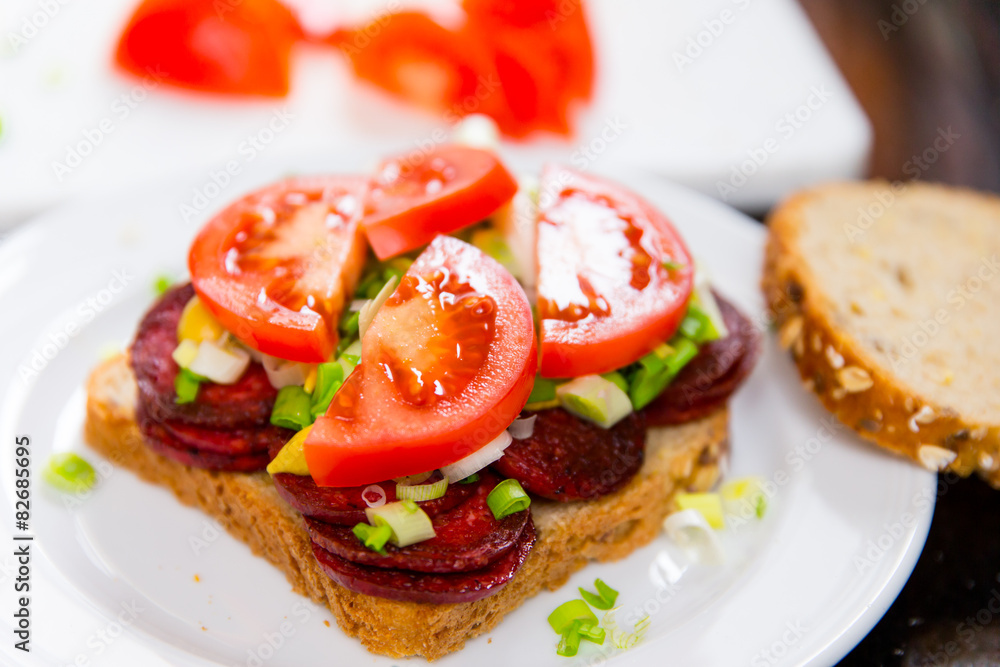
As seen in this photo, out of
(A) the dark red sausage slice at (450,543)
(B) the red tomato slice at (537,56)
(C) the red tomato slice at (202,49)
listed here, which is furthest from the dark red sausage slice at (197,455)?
(C) the red tomato slice at (202,49)

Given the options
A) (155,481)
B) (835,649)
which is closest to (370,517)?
(155,481)

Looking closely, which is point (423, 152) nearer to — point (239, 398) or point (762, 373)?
point (239, 398)

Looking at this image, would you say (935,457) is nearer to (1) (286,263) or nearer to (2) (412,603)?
(2) (412,603)

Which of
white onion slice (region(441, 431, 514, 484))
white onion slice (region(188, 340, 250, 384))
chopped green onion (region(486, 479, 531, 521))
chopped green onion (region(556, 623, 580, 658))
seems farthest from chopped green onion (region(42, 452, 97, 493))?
chopped green onion (region(556, 623, 580, 658))

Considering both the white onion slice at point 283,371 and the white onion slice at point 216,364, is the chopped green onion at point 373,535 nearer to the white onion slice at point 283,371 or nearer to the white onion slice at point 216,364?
the white onion slice at point 283,371

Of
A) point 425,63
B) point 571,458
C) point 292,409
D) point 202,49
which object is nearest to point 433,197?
point 292,409
